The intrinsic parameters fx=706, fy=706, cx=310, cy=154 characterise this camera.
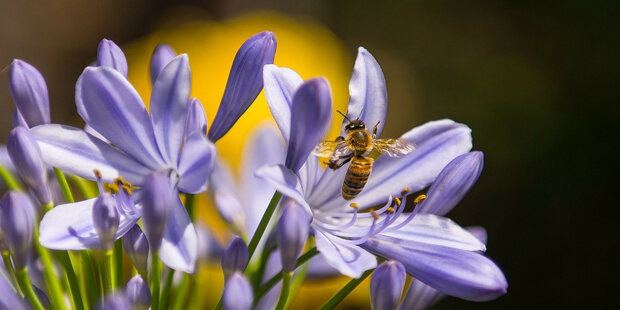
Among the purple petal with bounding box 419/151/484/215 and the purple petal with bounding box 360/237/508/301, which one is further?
the purple petal with bounding box 419/151/484/215

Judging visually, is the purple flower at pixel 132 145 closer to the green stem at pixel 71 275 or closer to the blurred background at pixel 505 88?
the green stem at pixel 71 275

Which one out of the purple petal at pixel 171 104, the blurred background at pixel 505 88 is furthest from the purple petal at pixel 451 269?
the blurred background at pixel 505 88

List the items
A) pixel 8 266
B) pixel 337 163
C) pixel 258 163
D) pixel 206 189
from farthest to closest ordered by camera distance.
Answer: pixel 258 163 → pixel 337 163 → pixel 8 266 → pixel 206 189

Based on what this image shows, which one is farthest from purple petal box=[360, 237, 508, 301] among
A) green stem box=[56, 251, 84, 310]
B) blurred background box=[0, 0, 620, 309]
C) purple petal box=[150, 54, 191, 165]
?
blurred background box=[0, 0, 620, 309]

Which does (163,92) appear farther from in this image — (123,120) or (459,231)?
(459,231)

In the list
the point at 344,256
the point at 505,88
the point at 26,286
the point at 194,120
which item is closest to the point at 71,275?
the point at 26,286

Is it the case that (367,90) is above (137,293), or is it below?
above

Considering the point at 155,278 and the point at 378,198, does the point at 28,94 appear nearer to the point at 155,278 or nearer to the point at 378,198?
the point at 155,278

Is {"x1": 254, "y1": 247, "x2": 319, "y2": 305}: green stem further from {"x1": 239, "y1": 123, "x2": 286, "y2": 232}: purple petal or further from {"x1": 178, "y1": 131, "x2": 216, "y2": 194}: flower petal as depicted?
{"x1": 239, "y1": 123, "x2": 286, "y2": 232}: purple petal
